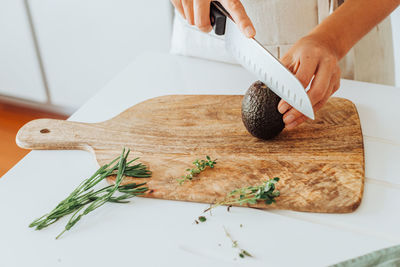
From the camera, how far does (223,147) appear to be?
100 centimetres

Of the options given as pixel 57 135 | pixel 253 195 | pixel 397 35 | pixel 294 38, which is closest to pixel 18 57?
pixel 57 135

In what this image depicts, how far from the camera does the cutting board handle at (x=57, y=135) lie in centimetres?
104

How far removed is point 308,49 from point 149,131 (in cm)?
43

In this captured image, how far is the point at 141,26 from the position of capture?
2.24m

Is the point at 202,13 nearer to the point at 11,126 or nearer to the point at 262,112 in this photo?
the point at 262,112

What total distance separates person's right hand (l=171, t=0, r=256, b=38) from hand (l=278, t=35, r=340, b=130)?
153mm

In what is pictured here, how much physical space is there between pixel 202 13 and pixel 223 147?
0.32 meters

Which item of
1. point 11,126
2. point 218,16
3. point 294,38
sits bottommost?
point 11,126

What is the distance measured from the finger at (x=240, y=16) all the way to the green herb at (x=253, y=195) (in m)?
0.32

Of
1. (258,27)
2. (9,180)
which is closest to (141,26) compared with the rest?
(258,27)

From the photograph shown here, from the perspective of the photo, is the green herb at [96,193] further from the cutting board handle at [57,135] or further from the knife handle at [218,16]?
the knife handle at [218,16]

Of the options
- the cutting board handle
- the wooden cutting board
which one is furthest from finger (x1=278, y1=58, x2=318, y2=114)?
the cutting board handle

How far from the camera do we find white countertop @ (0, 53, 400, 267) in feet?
2.50

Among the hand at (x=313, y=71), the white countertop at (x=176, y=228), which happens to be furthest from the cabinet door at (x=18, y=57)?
the hand at (x=313, y=71)
